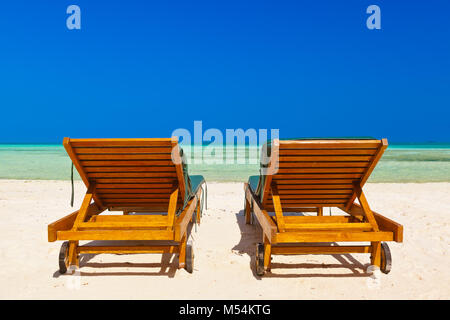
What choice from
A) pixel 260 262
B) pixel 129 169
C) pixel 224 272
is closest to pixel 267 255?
pixel 260 262

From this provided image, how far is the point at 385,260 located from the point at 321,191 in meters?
1.14

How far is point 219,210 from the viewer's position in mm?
8141

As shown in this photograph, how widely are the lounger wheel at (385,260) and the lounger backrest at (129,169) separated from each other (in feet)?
8.83

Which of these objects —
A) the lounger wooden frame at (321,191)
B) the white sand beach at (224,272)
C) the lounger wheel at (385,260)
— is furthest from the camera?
the lounger wheel at (385,260)

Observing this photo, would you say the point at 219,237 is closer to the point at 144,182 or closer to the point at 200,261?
the point at 200,261

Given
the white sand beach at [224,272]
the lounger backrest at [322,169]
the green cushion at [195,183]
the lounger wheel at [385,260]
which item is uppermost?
the lounger backrest at [322,169]

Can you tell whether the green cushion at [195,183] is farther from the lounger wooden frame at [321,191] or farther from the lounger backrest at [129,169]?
the lounger wooden frame at [321,191]

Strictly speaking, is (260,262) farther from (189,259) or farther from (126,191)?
(126,191)

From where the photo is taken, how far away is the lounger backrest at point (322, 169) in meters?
3.75

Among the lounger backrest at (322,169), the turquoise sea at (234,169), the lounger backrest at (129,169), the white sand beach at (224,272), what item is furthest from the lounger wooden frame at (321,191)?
the turquoise sea at (234,169)

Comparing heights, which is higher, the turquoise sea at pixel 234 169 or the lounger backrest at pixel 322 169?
the lounger backrest at pixel 322 169

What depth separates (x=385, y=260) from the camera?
155 inches

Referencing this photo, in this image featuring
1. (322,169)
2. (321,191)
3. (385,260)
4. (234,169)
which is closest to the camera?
(385,260)
